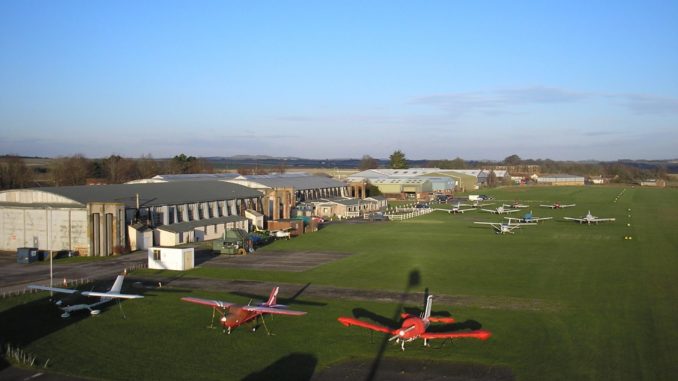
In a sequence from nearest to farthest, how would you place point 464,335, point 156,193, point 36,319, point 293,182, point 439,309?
point 464,335 < point 36,319 < point 439,309 < point 156,193 < point 293,182

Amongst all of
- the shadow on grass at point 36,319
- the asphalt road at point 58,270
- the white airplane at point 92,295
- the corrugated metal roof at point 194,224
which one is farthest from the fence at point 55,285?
the corrugated metal roof at point 194,224

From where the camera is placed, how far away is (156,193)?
188 ft

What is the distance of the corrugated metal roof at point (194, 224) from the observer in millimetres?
52312

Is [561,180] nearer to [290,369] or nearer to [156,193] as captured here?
[156,193]

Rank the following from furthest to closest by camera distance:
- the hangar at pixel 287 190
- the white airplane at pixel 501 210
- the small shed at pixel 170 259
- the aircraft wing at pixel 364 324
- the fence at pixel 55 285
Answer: the white airplane at pixel 501 210 → the hangar at pixel 287 190 → the small shed at pixel 170 259 → the fence at pixel 55 285 → the aircraft wing at pixel 364 324

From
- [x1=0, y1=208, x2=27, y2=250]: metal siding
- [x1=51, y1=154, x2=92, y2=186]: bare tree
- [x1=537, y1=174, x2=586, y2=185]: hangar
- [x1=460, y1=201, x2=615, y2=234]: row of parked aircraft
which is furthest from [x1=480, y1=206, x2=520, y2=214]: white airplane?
[x1=537, y1=174, x2=586, y2=185]: hangar

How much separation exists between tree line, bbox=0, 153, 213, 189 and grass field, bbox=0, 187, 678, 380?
75.0 metres

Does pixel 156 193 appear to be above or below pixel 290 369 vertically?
above

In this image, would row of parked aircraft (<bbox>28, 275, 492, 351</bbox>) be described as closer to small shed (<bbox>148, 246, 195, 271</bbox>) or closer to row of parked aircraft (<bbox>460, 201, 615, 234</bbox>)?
small shed (<bbox>148, 246, 195, 271</bbox>)

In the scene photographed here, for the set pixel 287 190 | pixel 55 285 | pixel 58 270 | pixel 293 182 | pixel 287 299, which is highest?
pixel 293 182

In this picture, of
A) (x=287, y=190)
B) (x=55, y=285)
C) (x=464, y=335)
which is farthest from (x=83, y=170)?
(x=464, y=335)

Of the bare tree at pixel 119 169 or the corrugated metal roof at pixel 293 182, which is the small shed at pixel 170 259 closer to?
the corrugated metal roof at pixel 293 182

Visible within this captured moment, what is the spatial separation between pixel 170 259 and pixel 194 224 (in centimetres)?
1562

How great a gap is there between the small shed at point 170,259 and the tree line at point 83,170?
2698 inches
